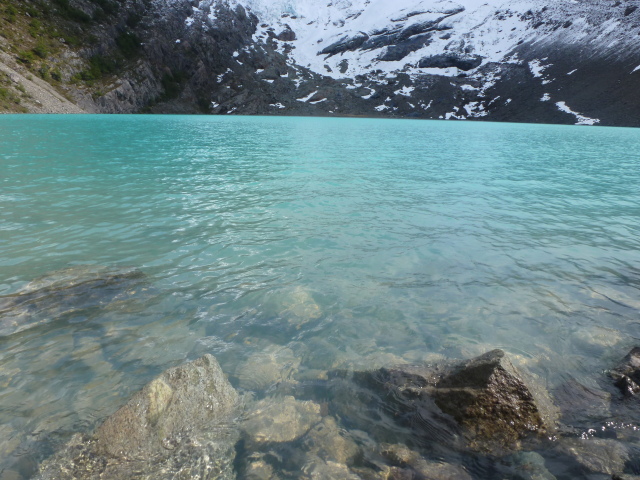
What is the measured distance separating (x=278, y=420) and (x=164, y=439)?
162 cm

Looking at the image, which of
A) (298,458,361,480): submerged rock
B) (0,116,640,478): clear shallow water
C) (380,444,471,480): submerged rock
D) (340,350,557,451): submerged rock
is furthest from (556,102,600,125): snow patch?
(298,458,361,480): submerged rock

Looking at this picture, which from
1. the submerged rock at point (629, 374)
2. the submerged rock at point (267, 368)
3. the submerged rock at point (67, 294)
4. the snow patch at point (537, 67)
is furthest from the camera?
the snow patch at point (537, 67)

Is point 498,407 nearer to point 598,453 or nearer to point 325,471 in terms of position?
point 598,453

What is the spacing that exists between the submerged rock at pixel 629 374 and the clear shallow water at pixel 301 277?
325mm

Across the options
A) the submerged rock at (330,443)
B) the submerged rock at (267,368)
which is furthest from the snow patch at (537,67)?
the submerged rock at (330,443)

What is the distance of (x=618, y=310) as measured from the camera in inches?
337

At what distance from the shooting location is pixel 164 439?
188 inches

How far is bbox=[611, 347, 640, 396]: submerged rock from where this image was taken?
5.96 m

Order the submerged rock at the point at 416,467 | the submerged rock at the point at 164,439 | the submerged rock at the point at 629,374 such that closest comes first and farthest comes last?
the submerged rock at the point at 164,439
the submerged rock at the point at 416,467
the submerged rock at the point at 629,374

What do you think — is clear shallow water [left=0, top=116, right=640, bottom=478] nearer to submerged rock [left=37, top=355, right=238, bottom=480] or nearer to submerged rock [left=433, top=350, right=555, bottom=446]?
submerged rock [left=37, top=355, right=238, bottom=480]

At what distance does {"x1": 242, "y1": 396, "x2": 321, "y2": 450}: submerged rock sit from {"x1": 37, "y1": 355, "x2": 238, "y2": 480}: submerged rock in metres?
0.29

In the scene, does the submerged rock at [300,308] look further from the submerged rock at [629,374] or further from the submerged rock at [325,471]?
the submerged rock at [629,374]

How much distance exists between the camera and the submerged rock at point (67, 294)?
24.9 feet

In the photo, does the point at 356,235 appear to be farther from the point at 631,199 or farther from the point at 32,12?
the point at 32,12
